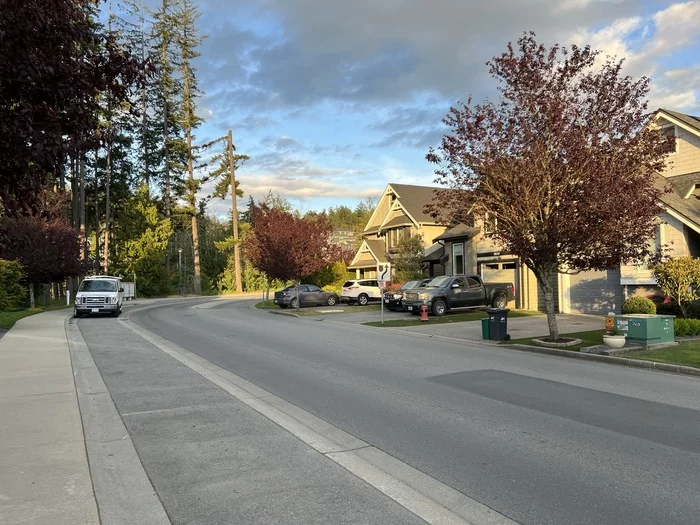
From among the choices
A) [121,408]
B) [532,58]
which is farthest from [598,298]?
[121,408]

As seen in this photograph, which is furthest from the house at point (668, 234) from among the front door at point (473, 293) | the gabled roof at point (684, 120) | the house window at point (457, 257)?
the house window at point (457, 257)

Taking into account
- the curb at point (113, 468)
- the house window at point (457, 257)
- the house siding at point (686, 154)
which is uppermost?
the house siding at point (686, 154)

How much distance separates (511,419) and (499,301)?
830 inches

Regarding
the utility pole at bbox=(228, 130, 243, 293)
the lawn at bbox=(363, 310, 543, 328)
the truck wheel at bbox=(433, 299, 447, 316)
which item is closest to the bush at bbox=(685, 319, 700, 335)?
the lawn at bbox=(363, 310, 543, 328)

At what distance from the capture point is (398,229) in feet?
139

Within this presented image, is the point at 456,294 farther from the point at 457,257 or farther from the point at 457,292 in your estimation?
the point at 457,257

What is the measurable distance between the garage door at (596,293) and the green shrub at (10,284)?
2600 cm

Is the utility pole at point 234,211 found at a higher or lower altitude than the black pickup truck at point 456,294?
higher

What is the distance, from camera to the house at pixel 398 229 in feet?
127

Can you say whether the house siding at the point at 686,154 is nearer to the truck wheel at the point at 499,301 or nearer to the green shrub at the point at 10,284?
the truck wheel at the point at 499,301

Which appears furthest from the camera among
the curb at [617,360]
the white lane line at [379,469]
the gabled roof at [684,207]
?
the gabled roof at [684,207]

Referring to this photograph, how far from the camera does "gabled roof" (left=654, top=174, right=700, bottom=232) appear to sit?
18.6m

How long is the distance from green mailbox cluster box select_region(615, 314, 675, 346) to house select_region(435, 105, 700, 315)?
3987 millimetres

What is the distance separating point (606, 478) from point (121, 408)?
606 centimetres
